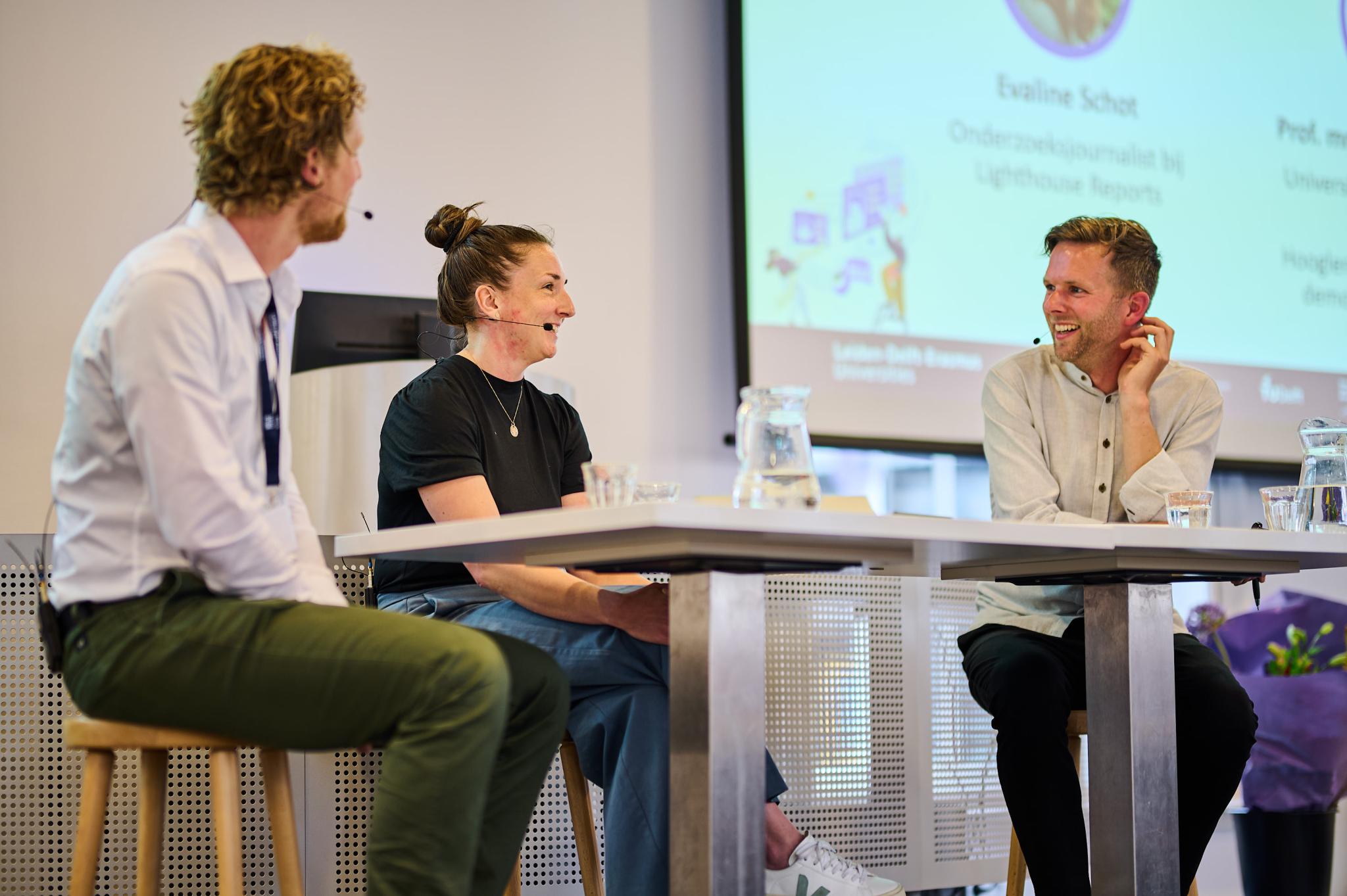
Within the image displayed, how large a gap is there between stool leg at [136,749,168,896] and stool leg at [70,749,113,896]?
0.04 meters

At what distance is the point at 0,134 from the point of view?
126 inches

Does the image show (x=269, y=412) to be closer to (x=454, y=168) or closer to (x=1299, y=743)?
(x=454, y=168)

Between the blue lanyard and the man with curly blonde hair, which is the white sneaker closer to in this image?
the man with curly blonde hair

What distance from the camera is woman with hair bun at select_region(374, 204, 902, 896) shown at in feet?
6.20

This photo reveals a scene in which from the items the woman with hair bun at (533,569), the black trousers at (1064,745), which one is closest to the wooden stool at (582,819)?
the woman with hair bun at (533,569)

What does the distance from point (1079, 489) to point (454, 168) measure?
1.92 meters

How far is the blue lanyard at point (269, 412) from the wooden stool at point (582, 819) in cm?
83

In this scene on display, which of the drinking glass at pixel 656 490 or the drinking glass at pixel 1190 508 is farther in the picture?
the drinking glass at pixel 1190 508

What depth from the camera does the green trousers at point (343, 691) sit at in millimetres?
1345

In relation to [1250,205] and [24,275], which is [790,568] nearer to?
[24,275]

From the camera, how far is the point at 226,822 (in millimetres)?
1555

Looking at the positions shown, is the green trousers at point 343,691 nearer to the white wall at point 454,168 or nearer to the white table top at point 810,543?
the white table top at point 810,543

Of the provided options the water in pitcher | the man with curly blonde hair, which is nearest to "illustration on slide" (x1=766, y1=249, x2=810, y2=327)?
the water in pitcher

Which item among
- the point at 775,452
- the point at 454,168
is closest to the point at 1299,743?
the point at 775,452
